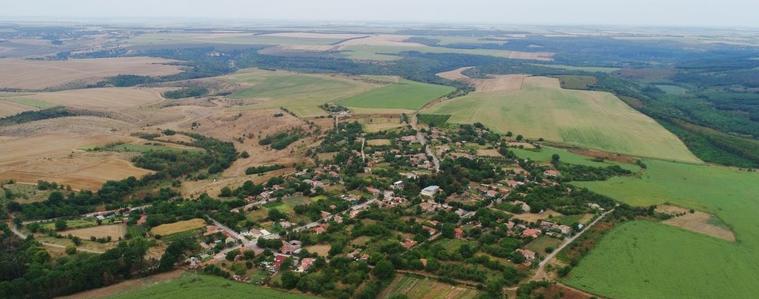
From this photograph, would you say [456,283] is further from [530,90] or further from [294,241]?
[530,90]

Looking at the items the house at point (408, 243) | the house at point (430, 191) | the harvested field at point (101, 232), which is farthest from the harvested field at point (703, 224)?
the harvested field at point (101, 232)

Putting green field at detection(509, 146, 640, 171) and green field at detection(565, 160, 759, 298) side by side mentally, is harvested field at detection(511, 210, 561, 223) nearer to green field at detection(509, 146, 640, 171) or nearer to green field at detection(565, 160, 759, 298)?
green field at detection(565, 160, 759, 298)

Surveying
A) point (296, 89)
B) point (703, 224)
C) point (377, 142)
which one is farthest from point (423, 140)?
point (296, 89)

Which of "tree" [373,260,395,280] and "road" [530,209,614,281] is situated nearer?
"tree" [373,260,395,280]

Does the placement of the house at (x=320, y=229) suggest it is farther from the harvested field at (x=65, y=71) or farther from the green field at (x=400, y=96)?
the harvested field at (x=65, y=71)

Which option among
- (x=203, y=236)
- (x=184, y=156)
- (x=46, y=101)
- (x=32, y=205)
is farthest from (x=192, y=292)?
(x=46, y=101)

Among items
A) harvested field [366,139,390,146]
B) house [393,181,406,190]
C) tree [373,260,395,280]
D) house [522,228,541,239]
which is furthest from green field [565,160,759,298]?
harvested field [366,139,390,146]
